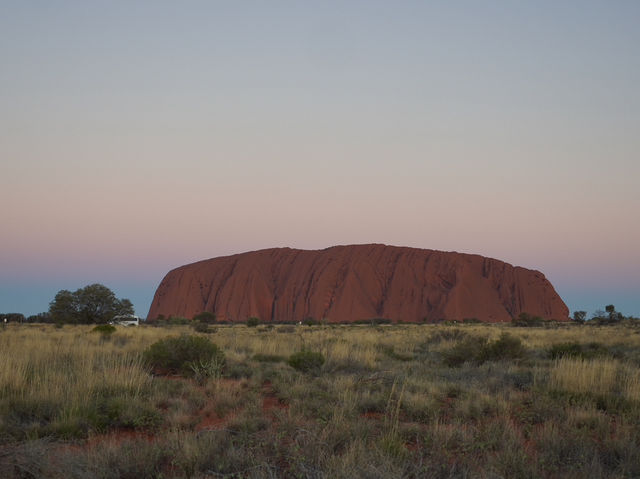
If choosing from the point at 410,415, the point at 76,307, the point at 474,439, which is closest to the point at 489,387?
the point at 410,415

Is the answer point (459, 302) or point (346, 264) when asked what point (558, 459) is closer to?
point (459, 302)

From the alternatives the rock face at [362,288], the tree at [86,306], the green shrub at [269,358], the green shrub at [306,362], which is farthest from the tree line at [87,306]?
the rock face at [362,288]

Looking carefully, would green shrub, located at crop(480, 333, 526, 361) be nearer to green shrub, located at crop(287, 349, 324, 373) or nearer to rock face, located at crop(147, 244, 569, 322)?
green shrub, located at crop(287, 349, 324, 373)

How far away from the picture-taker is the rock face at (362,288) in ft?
251

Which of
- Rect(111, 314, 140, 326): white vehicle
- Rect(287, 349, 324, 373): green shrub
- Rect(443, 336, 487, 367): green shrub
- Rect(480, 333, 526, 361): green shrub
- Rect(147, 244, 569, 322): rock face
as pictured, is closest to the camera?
Rect(287, 349, 324, 373): green shrub

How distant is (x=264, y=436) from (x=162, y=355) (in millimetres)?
6134

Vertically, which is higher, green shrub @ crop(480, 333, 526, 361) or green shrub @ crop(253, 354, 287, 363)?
green shrub @ crop(480, 333, 526, 361)

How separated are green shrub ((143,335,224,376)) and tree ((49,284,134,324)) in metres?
27.6

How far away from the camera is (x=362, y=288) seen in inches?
3147

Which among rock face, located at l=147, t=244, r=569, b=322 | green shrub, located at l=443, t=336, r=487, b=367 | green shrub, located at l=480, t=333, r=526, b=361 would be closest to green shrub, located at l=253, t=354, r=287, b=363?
green shrub, located at l=443, t=336, r=487, b=367

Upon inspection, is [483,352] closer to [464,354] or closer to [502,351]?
[502,351]

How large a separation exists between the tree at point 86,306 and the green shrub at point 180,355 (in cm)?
2765

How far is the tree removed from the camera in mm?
34969

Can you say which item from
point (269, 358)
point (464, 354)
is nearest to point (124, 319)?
point (269, 358)
